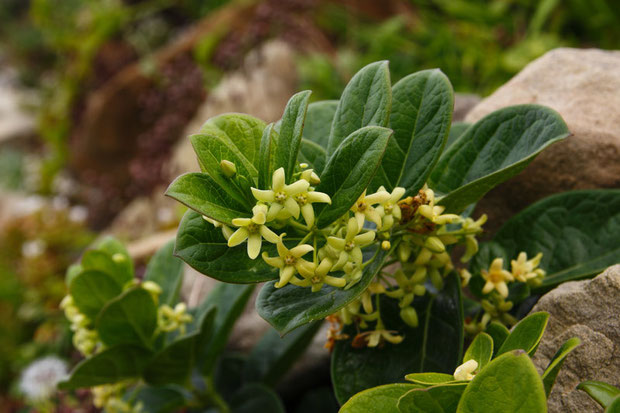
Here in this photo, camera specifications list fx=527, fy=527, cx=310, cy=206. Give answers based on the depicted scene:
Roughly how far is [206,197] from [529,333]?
573mm

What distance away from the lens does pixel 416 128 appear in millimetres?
1080

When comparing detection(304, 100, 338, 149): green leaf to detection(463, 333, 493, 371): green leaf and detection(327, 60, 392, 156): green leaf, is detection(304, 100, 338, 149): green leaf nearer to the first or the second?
detection(327, 60, 392, 156): green leaf

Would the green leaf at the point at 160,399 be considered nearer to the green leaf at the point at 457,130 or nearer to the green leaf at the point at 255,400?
the green leaf at the point at 255,400

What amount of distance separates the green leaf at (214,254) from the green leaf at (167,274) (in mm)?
549

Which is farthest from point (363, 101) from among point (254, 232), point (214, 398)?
point (214, 398)

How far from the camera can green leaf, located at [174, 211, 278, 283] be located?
0.92m

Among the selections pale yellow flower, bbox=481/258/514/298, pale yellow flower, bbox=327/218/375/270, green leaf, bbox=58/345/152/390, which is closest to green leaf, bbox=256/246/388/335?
pale yellow flower, bbox=327/218/375/270

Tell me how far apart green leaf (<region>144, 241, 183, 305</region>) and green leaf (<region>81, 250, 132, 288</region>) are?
0.39 ft

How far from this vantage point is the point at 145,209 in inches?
175

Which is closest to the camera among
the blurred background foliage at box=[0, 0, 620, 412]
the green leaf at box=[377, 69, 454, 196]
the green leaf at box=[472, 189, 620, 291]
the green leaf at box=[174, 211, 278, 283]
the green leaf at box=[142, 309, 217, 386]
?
the green leaf at box=[174, 211, 278, 283]

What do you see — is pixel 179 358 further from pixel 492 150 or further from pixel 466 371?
pixel 492 150

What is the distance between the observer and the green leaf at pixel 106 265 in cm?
135

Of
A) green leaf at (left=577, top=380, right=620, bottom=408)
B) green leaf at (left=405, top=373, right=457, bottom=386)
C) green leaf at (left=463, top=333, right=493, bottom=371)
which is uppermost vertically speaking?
green leaf at (left=405, top=373, right=457, bottom=386)

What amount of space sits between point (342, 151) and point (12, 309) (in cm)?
345
